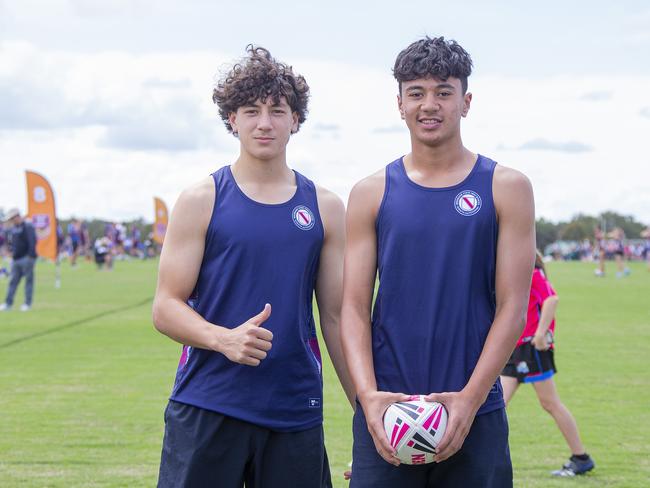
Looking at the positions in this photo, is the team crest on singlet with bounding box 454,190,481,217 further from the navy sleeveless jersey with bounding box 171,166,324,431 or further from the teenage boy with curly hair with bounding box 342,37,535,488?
the navy sleeveless jersey with bounding box 171,166,324,431

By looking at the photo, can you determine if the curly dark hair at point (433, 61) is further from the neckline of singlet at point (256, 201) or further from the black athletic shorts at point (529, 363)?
the black athletic shorts at point (529, 363)

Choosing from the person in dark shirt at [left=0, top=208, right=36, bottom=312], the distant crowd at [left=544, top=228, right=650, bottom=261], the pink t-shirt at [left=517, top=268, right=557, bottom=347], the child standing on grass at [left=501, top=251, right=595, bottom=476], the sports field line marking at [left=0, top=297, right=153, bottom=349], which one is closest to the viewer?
the child standing on grass at [left=501, top=251, right=595, bottom=476]

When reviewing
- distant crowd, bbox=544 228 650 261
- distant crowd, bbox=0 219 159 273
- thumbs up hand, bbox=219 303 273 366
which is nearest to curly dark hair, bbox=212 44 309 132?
thumbs up hand, bbox=219 303 273 366

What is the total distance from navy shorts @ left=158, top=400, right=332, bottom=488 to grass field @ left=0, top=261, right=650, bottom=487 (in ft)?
13.1

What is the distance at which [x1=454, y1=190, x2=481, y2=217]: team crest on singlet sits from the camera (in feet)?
13.6

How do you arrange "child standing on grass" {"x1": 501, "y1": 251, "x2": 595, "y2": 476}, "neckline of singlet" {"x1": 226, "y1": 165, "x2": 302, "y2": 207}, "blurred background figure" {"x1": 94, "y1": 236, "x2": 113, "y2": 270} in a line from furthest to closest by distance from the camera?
"blurred background figure" {"x1": 94, "y1": 236, "x2": 113, "y2": 270} → "child standing on grass" {"x1": 501, "y1": 251, "x2": 595, "y2": 476} → "neckline of singlet" {"x1": 226, "y1": 165, "x2": 302, "y2": 207}

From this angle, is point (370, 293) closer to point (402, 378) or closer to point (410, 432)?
point (402, 378)

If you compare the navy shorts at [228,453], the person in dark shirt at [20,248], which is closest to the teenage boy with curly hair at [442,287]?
the navy shorts at [228,453]

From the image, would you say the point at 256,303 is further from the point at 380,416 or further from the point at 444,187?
the point at 444,187

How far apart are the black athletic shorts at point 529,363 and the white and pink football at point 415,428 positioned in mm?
4876

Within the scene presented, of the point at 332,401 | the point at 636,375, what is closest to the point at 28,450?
the point at 332,401

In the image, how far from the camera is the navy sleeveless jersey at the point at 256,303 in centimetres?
452

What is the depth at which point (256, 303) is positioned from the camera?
4527mm

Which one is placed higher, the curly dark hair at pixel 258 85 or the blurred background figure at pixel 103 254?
the curly dark hair at pixel 258 85
